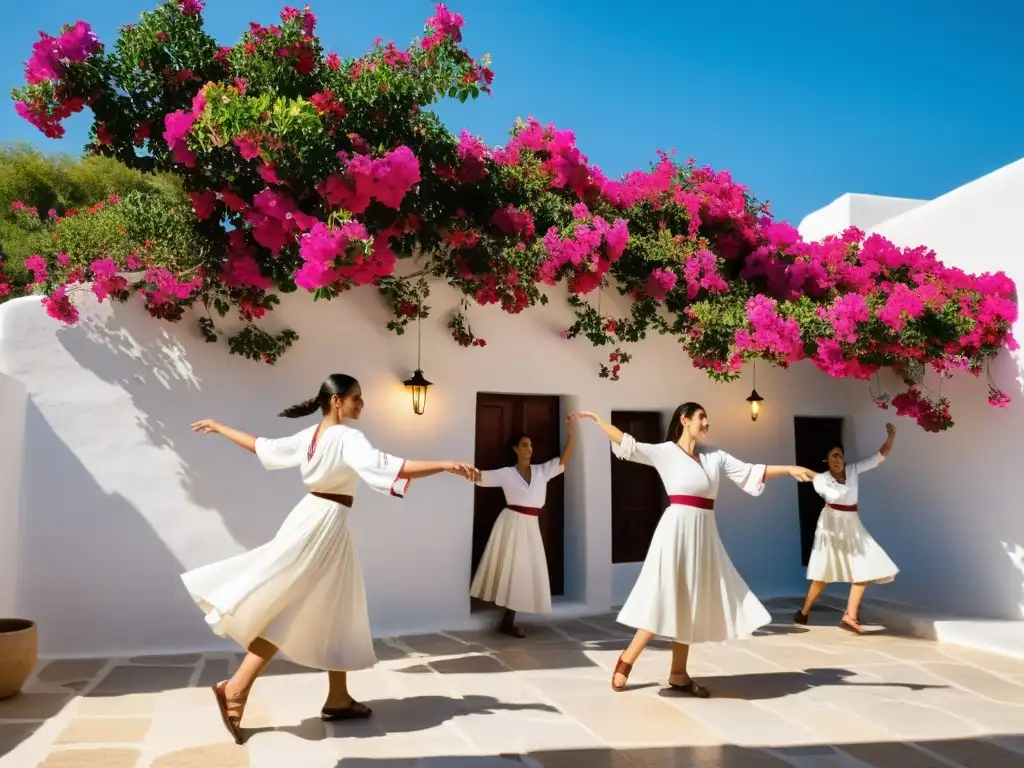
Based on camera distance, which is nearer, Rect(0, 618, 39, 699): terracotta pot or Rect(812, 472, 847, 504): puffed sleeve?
Rect(0, 618, 39, 699): terracotta pot

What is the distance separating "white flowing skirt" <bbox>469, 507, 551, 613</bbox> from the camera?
280 inches

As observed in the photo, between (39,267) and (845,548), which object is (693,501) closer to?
(845,548)

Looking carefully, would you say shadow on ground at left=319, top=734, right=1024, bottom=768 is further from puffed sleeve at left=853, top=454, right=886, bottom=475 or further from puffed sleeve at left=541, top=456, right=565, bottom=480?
puffed sleeve at left=853, top=454, right=886, bottom=475

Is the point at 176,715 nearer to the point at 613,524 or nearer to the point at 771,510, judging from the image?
the point at 613,524

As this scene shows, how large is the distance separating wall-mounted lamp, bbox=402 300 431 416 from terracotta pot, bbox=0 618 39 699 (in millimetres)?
3346

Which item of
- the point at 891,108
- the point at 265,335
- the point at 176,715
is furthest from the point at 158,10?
the point at 891,108

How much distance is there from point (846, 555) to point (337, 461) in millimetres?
5398

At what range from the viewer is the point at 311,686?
5.44m

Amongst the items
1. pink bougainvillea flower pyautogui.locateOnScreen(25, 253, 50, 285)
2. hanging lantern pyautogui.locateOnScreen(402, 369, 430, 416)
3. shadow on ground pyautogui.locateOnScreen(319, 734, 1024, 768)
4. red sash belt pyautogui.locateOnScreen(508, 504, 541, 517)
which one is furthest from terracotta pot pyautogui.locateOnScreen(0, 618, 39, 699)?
red sash belt pyautogui.locateOnScreen(508, 504, 541, 517)

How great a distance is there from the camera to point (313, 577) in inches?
172

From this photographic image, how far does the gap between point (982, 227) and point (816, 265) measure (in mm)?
1601

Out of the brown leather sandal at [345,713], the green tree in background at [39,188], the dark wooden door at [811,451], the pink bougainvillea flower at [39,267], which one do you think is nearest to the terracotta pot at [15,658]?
the brown leather sandal at [345,713]

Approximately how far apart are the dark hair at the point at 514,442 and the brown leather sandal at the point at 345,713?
124 inches

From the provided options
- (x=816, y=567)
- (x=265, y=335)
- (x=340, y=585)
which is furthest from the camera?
(x=816, y=567)
